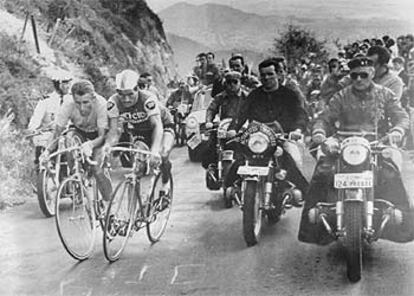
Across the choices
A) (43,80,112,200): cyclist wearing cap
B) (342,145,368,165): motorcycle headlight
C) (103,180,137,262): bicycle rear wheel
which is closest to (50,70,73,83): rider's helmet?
(43,80,112,200): cyclist wearing cap

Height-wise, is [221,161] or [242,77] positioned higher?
[242,77]

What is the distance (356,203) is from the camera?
3174 millimetres

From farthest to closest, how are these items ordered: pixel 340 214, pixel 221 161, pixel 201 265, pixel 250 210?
pixel 221 161 < pixel 250 210 < pixel 201 265 < pixel 340 214

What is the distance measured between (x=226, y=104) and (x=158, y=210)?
1.64 metres

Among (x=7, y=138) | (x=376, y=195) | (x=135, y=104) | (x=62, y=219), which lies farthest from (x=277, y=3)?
(x=7, y=138)

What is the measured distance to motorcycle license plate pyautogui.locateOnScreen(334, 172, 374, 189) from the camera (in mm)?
3184

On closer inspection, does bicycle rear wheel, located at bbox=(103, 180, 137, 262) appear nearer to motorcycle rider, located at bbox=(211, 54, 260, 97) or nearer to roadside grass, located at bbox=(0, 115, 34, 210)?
roadside grass, located at bbox=(0, 115, 34, 210)

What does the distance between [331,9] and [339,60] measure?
1941 mm

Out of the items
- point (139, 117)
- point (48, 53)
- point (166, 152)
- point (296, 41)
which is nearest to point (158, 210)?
point (166, 152)

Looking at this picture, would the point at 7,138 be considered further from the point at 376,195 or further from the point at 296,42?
the point at 376,195

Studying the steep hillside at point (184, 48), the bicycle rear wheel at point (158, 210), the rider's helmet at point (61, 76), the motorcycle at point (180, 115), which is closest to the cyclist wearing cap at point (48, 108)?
the rider's helmet at point (61, 76)

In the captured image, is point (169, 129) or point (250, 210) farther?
point (169, 129)

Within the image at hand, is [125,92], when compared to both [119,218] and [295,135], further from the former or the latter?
[295,135]

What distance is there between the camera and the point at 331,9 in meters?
4.21
